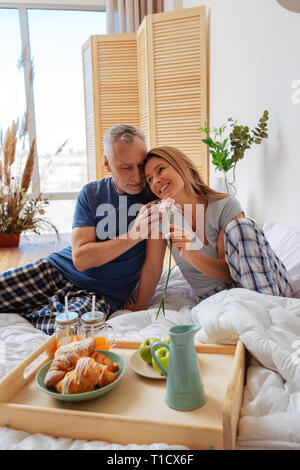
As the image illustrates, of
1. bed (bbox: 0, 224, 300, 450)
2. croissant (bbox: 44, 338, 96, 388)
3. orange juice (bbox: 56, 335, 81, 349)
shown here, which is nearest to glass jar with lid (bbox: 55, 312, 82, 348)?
orange juice (bbox: 56, 335, 81, 349)

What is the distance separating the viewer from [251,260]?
151cm

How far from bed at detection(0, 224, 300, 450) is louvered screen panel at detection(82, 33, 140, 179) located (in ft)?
10.1

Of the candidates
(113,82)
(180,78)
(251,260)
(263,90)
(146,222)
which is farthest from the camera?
(113,82)

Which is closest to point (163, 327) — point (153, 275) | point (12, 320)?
point (153, 275)

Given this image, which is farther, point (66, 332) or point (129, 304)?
point (129, 304)

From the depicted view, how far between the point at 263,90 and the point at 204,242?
1205 millimetres

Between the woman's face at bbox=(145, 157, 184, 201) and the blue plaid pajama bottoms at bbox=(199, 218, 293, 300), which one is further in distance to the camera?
the woman's face at bbox=(145, 157, 184, 201)

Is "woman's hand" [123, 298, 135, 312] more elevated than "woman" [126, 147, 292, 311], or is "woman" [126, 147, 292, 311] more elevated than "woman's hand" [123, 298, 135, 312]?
"woman" [126, 147, 292, 311]

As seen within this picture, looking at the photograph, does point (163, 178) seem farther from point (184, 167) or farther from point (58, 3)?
point (58, 3)

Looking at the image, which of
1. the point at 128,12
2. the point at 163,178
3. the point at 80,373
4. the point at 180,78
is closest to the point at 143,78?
the point at 180,78

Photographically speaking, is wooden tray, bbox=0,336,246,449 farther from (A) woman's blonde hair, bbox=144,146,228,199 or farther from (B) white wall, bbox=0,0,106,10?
(B) white wall, bbox=0,0,106,10

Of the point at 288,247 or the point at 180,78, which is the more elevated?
the point at 180,78

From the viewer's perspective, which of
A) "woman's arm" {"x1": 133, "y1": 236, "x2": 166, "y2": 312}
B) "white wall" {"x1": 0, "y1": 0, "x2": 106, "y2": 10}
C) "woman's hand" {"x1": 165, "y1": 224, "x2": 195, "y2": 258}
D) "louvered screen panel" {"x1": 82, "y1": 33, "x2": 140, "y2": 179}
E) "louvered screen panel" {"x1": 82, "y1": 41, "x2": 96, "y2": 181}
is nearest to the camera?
"woman's hand" {"x1": 165, "y1": 224, "x2": 195, "y2": 258}

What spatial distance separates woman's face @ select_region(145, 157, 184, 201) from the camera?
66.7 inches
